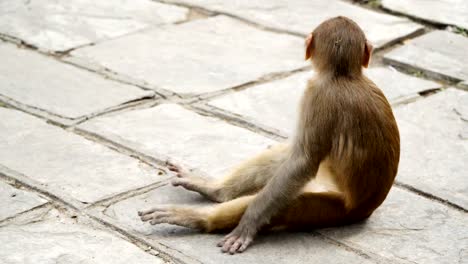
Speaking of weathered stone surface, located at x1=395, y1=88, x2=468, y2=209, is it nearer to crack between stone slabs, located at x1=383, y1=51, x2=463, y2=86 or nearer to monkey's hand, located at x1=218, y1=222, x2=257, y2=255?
crack between stone slabs, located at x1=383, y1=51, x2=463, y2=86

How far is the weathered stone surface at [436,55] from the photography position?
23.0ft

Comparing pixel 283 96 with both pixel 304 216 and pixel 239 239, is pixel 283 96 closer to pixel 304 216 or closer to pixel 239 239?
pixel 304 216

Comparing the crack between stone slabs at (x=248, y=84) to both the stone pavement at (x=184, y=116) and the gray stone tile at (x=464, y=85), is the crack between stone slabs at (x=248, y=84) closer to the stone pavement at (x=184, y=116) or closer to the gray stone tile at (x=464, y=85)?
the stone pavement at (x=184, y=116)

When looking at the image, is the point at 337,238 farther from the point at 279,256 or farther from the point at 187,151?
the point at 187,151

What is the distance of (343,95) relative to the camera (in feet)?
14.4

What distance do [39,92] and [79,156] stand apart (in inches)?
45.1

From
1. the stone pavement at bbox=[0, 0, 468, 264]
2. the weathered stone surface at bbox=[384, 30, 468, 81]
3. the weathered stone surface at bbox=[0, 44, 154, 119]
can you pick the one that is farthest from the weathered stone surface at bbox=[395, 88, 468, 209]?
the weathered stone surface at bbox=[0, 44, 154, 119]

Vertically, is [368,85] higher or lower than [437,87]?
higher

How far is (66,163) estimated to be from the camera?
5281 mm

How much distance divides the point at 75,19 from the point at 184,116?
2303mm

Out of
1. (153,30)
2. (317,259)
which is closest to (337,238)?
(317,259)

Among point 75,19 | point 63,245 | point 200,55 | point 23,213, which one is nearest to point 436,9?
point 200,55

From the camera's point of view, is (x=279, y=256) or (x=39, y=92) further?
(x=39, y=92)

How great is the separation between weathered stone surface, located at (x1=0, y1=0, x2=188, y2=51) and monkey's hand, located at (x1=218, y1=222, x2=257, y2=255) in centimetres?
329
